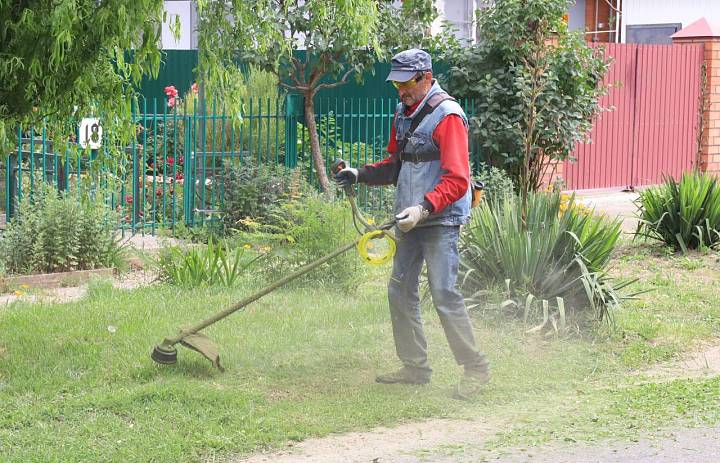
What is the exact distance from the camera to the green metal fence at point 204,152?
1237 cm

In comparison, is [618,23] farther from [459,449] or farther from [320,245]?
[459,449]

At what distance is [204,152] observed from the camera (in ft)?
42.8

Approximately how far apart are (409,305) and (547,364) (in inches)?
43.7

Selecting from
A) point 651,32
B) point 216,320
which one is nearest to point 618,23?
point 651,32

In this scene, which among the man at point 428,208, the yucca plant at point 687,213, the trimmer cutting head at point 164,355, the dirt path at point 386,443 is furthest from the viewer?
the yucca plant at point 687,213

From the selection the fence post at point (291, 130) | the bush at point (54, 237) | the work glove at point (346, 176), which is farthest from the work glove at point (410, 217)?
the fence post at point (291, 130)

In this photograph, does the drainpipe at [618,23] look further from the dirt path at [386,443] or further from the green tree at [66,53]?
the dirt path at [386,443]

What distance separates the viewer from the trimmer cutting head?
6.88 metres

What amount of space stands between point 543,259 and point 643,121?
10.8 metres

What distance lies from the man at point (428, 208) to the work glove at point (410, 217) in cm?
2

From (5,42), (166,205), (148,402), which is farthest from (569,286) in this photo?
(166,205)

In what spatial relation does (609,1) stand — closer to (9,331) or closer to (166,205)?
(166,205)

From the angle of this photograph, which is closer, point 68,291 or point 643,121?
point 68,291

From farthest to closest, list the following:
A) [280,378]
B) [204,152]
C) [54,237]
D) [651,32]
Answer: [651,32]
[204,152]
[54,237]
[280,378]
